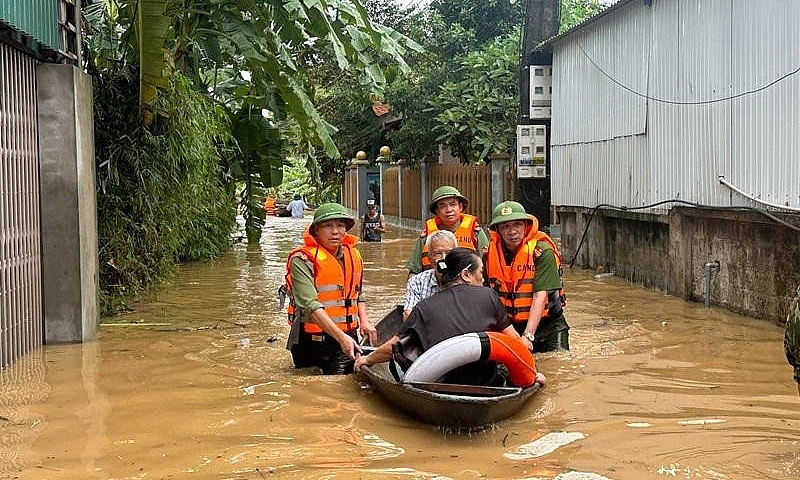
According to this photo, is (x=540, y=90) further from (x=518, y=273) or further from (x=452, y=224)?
(x=518, y=273)

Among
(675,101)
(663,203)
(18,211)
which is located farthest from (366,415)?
(675,101)

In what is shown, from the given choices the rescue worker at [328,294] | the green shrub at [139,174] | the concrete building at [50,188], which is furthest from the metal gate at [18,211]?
the rescue worker at [328,294]

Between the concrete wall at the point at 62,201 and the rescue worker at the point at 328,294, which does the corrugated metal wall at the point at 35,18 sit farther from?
the rescue worker at the point at 328,294

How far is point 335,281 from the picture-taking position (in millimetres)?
8531

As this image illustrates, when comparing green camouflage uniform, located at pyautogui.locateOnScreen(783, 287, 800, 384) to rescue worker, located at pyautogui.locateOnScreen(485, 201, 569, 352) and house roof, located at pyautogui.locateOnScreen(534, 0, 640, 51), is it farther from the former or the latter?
house roof, located at pyautogui.locateOnScreen(534, 0, 640, 51)

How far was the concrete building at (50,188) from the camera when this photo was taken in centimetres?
957

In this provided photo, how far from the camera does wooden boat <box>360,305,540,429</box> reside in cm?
652

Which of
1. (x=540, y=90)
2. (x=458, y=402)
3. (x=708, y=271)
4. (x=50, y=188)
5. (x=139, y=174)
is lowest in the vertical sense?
(x=458, y=402)

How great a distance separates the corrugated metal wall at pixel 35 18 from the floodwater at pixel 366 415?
299 centimetres

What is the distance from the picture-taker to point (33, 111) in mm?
10164

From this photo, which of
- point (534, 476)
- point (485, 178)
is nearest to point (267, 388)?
point (534, 476)

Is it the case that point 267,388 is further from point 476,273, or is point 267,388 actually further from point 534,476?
point 534,476

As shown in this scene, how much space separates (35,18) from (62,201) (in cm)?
194

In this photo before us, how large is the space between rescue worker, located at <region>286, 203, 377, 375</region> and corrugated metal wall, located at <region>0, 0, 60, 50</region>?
302cm
